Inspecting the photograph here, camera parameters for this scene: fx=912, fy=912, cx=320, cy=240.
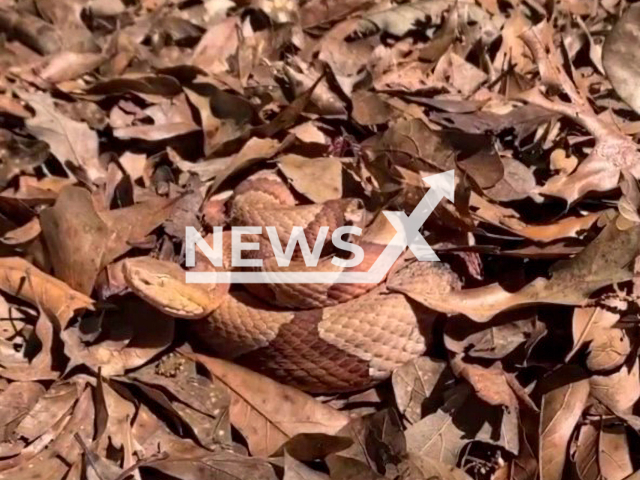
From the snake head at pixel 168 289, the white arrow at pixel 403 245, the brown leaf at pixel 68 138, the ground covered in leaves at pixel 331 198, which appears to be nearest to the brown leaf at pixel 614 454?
the ground covered in leaves at pixel 331 198

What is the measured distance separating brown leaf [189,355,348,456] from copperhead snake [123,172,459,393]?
48 millimetres

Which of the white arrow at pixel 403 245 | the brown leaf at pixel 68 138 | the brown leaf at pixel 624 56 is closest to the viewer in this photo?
the white arrow at pixel 403 245

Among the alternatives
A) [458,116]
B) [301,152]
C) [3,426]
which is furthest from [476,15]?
[3,426]

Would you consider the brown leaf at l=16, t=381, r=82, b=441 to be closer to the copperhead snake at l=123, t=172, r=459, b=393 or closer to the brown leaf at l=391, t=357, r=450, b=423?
the copperhead snake at l=123, t=172, r=459, b=393

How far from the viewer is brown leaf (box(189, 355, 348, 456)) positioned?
7.89ft

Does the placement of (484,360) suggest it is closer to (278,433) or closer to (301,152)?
(278,433)

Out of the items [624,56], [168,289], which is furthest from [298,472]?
[624,56]

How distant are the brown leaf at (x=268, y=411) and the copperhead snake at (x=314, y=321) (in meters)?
0.05

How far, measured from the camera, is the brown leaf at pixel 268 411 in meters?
2.40

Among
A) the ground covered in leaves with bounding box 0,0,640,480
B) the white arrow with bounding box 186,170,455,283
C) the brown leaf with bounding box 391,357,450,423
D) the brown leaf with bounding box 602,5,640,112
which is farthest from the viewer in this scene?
the brown leaf with bounding box 602,5,640,112

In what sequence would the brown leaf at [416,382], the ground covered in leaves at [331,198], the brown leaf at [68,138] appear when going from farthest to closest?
the brown leaf at [68,138] < the brown leaf at [416,382] < the ground covered in leaves at [331,198]

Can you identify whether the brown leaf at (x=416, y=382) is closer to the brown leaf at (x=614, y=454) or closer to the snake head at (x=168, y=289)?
the brown leaf at (x=614, y=454)

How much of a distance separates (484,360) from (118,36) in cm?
182

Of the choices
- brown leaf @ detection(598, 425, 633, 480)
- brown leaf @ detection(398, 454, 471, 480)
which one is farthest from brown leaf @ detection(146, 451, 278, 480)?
brown leaf @ detection(598, 425, 633, 480)
